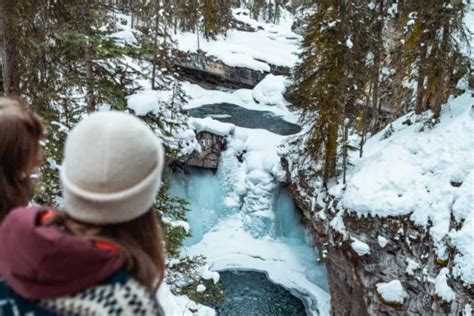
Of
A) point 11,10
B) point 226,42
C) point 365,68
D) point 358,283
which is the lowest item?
point 358,283

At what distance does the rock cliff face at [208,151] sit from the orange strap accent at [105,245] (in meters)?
19.2

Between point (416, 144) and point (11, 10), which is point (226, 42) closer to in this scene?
point (416, 144)

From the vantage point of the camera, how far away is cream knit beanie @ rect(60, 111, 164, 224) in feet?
4.60

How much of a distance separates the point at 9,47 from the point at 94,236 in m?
8.30

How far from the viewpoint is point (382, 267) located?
1100cm

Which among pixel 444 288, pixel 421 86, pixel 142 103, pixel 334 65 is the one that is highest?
pixel 334 65

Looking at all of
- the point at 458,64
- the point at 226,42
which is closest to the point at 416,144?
the point at 458,64

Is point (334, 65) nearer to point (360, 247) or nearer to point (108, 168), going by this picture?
point (360, 247)

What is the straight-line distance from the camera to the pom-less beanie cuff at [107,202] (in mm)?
1422

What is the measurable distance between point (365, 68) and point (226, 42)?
914 inches

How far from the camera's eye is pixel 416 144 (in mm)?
12195

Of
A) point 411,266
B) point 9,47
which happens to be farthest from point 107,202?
point 411,266

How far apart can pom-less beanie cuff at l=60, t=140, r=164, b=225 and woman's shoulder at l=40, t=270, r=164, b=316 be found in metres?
0.18

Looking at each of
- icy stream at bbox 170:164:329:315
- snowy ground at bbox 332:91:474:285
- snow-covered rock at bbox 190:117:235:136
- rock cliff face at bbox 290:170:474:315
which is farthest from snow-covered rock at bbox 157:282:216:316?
snow-covered rock at bbox 190:117:235:136
